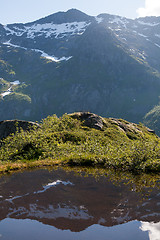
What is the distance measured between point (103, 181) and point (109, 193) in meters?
1.49

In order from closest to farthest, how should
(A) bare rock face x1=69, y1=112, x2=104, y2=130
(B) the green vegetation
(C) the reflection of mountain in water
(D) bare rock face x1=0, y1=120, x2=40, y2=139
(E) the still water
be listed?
1. (E) the still water
2. (C) the reflection of mountain in water
3. (B) the green vegetation
4. (D) bare rock face x1=0, y1=120, x2=40, y2=139
5. (A) bare rock face x1=69, y1=112, x2=104, y2=130

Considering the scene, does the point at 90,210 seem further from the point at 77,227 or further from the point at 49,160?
the point at 49,160

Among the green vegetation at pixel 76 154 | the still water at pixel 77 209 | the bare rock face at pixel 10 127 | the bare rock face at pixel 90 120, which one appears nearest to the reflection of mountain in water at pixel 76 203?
the still water at pixel 77 209

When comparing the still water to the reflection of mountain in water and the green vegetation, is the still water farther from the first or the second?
the green vegetation

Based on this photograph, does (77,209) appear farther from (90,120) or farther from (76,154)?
(90,120)

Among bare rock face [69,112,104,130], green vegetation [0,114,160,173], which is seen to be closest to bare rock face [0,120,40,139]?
green vegetation [0,114,160,173]

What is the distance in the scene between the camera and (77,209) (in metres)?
7.43

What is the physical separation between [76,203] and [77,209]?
1.62 feet

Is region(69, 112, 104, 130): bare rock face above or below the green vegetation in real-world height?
below

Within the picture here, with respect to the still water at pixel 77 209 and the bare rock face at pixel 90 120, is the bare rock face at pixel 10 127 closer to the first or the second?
the bare rock face at pixel 90 120

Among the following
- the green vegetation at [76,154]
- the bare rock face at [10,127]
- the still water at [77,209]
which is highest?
the still water at [77,209]

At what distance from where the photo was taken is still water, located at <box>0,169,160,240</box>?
19.6 ft

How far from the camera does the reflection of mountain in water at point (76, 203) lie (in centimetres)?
669

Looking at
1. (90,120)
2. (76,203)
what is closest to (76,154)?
(76,203)
